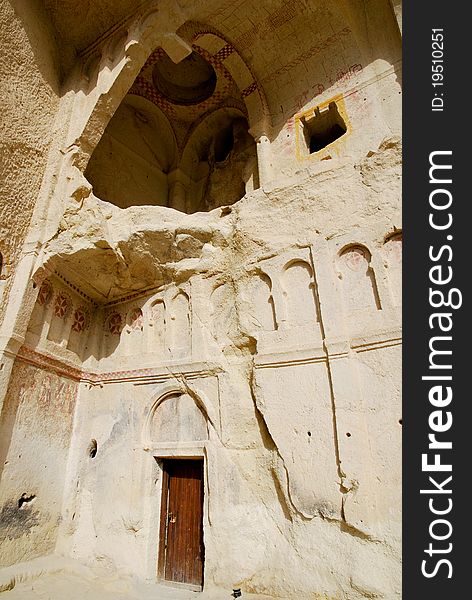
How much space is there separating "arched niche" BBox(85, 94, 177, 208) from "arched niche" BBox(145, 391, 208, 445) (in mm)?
4688

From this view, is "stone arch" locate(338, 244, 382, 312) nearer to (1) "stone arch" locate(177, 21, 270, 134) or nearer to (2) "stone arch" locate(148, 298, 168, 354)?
(2) "stone arch" locate(148, 298, 168, 354)

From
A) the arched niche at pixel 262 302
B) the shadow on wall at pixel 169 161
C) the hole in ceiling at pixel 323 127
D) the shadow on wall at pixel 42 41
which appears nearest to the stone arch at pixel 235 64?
the hole in ceiling at pixel 323 127

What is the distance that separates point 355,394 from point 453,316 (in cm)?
145

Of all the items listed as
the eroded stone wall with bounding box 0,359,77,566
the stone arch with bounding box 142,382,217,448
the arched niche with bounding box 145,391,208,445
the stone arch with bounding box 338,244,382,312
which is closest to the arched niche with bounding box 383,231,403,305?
the stone arch with bounding box 338,244,382,312

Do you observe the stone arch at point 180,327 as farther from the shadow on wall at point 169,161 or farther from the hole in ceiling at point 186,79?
the hole in ceiling at point 186,79

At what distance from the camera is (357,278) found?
5.05 meters

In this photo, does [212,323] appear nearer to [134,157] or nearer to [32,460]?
[32,460]

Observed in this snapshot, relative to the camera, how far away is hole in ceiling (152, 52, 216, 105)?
933 centimetres

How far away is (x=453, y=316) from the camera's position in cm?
351

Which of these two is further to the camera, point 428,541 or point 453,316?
point 453,316

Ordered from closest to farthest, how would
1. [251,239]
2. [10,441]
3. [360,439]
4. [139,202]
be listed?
1. [360,439]
2. [10,441]
3. [251,239]
4. [139,202]

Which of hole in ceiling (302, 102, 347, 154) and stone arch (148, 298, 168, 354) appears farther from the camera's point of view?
hole in ceiling (302, 102, 347, 154)

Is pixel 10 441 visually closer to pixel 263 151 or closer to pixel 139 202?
pixel 139 202

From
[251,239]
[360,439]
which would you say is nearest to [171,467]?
[360,439]
